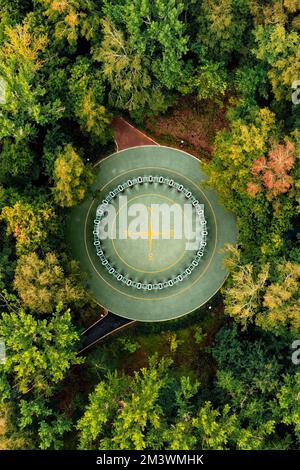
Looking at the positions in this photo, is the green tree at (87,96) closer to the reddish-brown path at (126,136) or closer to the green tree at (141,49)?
the green tree at (141,49)

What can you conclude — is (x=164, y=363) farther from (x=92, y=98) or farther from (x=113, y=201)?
(x=92, y=98)

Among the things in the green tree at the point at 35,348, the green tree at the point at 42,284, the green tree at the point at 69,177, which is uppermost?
the green tree at the point at 69,177

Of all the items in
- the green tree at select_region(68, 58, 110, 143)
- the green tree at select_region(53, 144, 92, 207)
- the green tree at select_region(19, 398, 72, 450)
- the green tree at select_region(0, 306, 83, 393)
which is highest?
the green tree at select_region(68, 58, 110, 143)

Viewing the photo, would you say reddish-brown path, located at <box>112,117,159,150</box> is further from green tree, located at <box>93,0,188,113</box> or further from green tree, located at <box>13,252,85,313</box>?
green tree, located at <box>13,252,85,313</box>

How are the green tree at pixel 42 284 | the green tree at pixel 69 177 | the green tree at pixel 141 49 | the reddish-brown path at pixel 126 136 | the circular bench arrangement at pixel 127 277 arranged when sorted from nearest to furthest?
1. the green tree at pixel 42 284
2. the green tree at pixel 141 49
3. the green tree at pixel 69 177
4. the circular bench arrangement at pixel 127 277
5. the reddish-brown path at pixel 126 136

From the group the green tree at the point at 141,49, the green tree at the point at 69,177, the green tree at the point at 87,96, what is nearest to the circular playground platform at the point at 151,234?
the green tree at the point at 69,177

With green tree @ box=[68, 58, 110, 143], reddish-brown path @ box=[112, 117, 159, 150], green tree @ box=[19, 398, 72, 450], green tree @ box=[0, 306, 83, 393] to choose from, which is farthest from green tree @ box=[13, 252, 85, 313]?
reddish-brown path @ box=[112, 117, 159, 150]

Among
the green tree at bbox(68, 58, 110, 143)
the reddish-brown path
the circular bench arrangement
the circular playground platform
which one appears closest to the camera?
the green tree at bbox(68, 58, 110, 143)

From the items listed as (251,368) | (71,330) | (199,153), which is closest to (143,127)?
(199,153)
